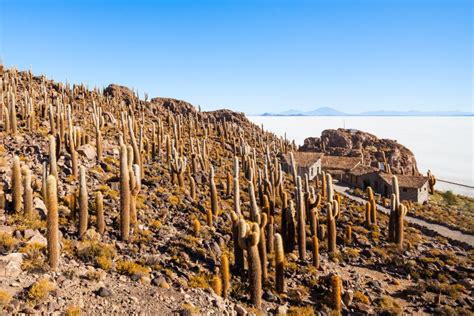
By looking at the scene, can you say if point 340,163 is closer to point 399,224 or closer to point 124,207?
point 399,224

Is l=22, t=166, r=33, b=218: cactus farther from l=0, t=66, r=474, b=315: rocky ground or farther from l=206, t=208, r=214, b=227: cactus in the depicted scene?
l=206, t=208, r=214, b=227: cactus

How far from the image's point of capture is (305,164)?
158 feet

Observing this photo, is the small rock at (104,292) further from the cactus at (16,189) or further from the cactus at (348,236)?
the cactus at (348,236)

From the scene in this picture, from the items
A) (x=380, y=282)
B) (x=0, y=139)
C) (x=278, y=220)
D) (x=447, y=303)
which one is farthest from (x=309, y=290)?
(x=0, y=139)

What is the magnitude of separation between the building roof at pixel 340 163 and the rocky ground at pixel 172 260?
22167 mm

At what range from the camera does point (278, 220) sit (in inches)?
956

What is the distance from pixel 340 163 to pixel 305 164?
8317mm

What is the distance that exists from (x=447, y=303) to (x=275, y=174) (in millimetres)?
14412

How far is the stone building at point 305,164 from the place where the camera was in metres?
47.5

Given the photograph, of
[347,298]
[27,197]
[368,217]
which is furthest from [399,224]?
[27,197]

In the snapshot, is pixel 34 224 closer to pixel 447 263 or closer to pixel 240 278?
pixel 240 278

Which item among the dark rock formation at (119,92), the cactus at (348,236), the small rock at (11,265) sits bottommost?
the cactus at (348,236)

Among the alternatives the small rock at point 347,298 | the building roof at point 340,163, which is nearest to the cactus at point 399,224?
the small rock at point 347,298

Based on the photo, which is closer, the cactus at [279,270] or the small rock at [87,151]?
the cactus at [279,270]
